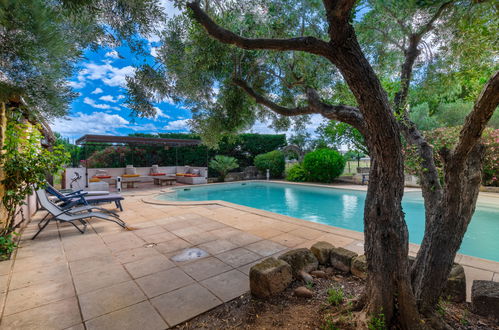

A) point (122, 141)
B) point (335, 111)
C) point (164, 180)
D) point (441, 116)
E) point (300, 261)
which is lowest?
point (300, 261)

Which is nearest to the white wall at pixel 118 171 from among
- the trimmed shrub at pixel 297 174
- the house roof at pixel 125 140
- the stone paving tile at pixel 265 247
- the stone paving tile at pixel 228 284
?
the house roof at pixel 125 140

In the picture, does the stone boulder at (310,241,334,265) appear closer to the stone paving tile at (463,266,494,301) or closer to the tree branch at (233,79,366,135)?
the stone paving tile at (463,266,494,301)

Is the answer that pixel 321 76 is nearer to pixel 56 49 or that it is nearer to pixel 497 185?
pixel 56 49

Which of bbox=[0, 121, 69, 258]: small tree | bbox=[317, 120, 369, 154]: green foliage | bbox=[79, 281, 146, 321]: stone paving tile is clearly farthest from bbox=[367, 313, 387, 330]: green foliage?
bbox=[317, 120, 369, 154]: green foliage

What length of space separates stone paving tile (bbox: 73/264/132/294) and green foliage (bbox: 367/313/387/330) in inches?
102

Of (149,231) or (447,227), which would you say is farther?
(149,231)

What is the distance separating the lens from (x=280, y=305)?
2.31 metres

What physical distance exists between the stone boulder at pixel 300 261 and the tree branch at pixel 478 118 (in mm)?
1901

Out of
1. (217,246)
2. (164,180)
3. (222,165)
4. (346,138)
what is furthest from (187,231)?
(346,138)

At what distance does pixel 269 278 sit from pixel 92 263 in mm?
2576

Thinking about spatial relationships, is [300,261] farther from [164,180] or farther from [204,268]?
[164,180]

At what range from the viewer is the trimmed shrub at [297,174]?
49.2 feet

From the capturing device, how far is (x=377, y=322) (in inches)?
69.2

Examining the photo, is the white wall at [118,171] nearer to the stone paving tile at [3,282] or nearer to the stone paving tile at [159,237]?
the stone paving tile at [159,237]
